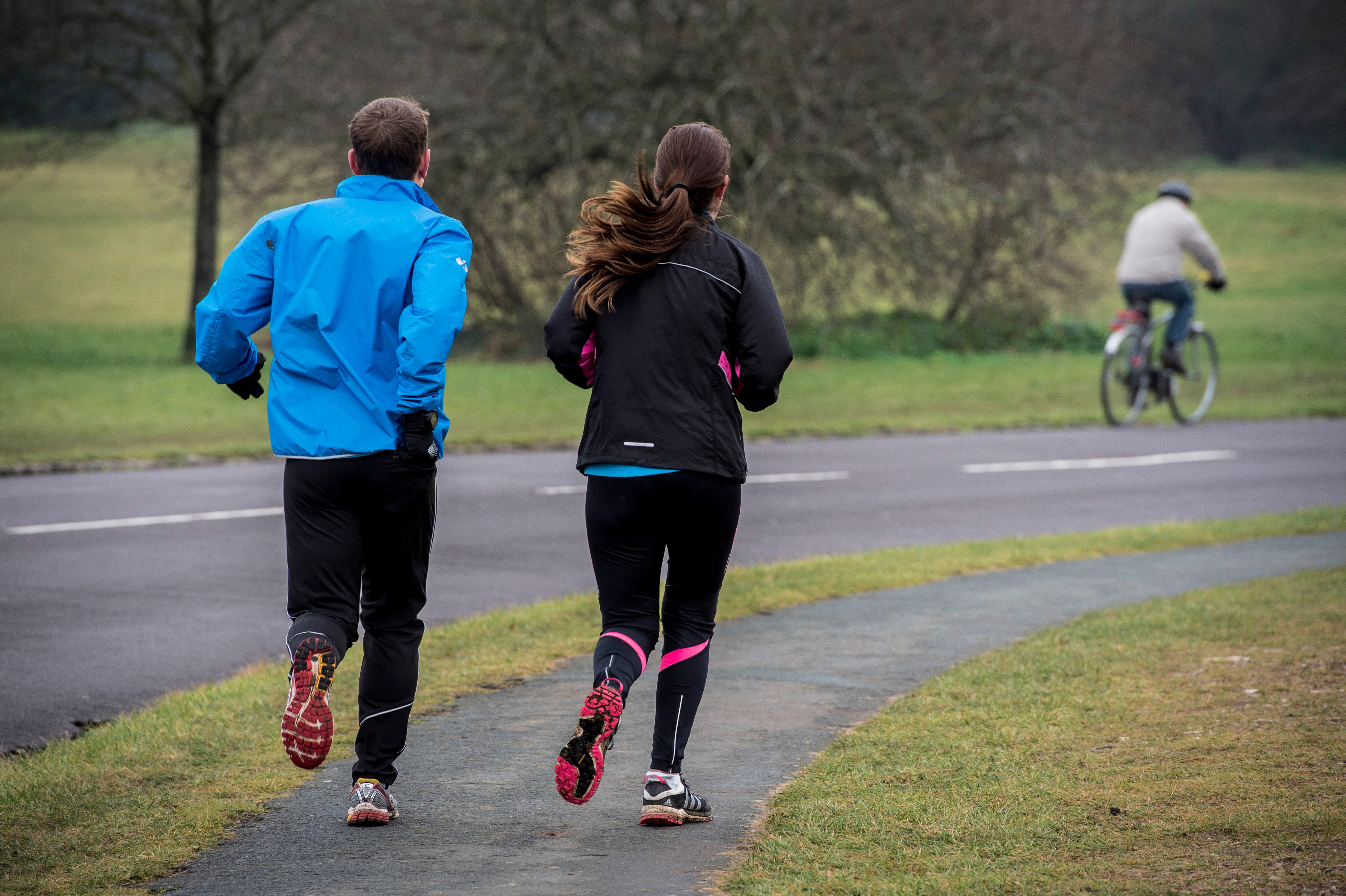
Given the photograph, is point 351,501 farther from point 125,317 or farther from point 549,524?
point 125,317

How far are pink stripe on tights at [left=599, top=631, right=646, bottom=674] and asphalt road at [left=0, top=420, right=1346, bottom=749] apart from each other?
2569 millimetres

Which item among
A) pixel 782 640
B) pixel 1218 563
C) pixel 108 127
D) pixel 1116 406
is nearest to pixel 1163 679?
pixel 782 640

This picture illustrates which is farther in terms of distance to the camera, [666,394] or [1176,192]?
[1176,192]

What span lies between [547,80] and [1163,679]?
735 inches

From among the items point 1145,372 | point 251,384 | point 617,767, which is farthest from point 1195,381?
point 251,384

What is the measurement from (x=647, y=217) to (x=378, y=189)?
0.76 metres

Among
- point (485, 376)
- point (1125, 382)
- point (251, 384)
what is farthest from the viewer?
point (485, 376)

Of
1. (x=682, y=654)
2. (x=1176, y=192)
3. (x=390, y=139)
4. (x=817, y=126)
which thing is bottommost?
(x=682, y=654)

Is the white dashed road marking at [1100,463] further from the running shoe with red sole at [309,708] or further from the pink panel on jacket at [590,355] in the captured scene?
the running shoe with red sole at [309,708]

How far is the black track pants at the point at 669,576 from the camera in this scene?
398 centimetres

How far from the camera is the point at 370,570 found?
4176 millimetres

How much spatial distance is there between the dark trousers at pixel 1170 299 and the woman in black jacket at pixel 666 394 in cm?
1253

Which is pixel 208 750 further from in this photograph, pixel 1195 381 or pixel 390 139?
pixel 1195 381

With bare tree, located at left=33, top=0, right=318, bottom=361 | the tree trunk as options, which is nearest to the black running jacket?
bare tree, located at left=33, top=0, right=318, bottom=361
